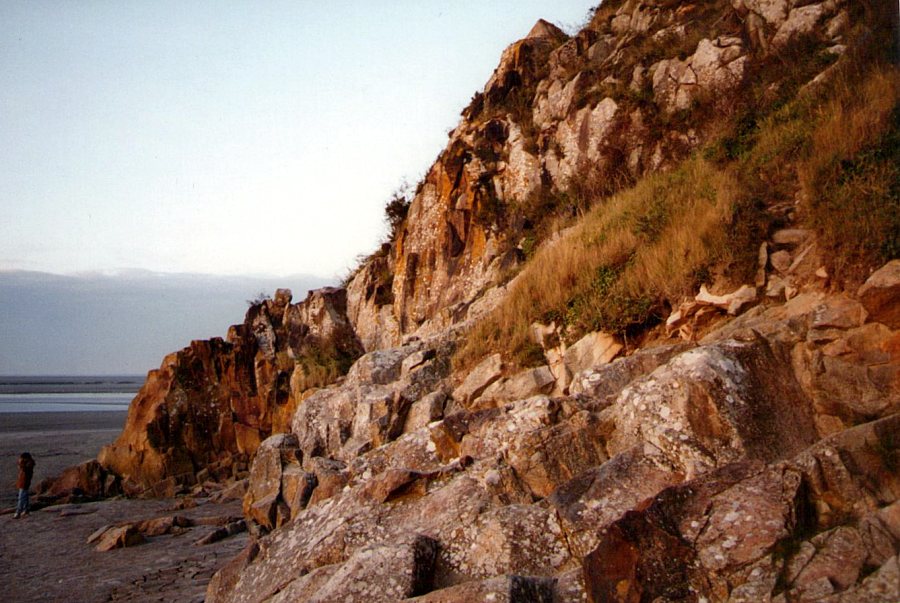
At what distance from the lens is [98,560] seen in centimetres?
1345

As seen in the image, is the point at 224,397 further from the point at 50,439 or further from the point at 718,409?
the point at 718,409

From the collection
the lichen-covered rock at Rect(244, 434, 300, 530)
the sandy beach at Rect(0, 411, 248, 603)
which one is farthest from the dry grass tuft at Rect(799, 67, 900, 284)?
the sandy beach at Rect(0, 411, 248, 603)

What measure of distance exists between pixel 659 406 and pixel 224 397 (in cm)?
2148

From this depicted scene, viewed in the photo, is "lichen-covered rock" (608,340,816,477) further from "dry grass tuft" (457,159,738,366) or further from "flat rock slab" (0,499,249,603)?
"flat rock slab" (0,499,249,603)

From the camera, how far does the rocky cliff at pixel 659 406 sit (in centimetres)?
441

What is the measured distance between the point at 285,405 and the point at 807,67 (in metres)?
19.1

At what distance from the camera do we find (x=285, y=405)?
2381cm

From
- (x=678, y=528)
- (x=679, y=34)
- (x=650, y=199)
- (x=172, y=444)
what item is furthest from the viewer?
(x=172, y=444)

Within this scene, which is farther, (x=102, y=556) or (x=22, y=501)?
(x=22, y=501)

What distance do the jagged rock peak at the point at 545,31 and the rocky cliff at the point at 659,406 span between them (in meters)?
5.64

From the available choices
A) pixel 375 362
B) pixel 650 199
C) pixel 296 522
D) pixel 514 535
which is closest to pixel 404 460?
pixel 296 522

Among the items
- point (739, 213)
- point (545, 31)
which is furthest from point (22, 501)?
point (545, 31)

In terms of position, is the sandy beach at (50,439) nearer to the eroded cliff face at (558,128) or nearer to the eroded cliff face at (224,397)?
the eroded cliff face at (224,397)

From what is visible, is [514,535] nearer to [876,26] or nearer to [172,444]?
[876,26]
